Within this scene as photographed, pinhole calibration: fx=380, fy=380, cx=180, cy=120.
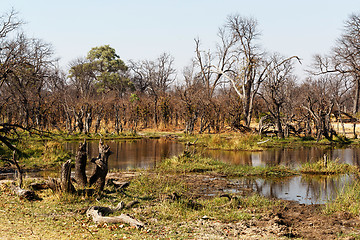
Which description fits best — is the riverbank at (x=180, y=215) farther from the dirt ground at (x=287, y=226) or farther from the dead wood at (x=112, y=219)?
the dead wood at (x=112, y=219)

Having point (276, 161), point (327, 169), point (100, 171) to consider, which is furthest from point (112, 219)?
point (276, 161)

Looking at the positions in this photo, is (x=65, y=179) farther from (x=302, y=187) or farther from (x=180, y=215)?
(x=302, y=187)

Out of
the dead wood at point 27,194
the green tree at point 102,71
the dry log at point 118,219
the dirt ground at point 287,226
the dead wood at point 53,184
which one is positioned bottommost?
the dirt ground at point 287,226

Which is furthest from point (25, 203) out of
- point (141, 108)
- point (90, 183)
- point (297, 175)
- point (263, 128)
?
point (141, 108)

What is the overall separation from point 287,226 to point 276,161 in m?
11.9

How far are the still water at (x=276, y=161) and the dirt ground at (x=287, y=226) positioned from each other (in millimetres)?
999

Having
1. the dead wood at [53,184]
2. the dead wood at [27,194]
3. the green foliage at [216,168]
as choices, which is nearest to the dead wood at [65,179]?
the dead wood at [53,184]

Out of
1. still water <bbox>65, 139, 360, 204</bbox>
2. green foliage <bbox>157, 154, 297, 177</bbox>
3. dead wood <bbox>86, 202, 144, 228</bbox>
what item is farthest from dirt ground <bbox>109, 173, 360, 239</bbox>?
green foliage <bbox>157, 154, 297, 177</bbox>

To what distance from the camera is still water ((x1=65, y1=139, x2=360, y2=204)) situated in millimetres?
12914

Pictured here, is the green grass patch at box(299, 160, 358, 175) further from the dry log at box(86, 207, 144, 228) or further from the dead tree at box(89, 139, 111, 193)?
the dry log at box(86, 207, 144, 228)

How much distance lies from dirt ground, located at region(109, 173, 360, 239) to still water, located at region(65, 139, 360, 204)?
999mm

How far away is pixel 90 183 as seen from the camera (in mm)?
11633

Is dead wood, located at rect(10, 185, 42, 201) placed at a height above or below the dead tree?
below

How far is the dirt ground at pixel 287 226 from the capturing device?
783cm
